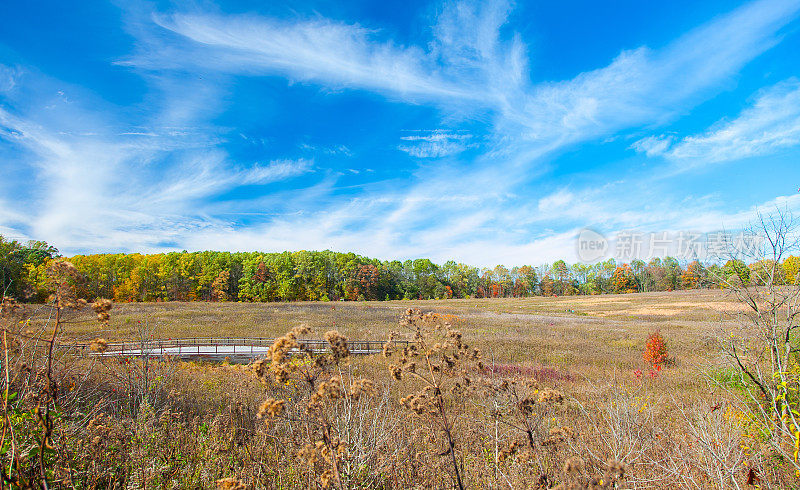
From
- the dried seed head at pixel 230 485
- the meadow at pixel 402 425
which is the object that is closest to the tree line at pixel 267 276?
the meadow at pixel 402 425

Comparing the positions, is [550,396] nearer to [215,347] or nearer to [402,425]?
[402,425]

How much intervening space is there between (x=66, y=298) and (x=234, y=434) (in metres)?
6.03

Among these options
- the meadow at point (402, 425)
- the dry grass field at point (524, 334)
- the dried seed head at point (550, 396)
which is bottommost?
the dry grass field at point (524, 334)

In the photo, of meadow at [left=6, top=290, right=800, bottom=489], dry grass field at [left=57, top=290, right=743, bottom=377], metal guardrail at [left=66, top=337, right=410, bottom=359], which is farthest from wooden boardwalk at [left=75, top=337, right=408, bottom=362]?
dry grass field at [left=57, top=290, right=743, bottom=377]

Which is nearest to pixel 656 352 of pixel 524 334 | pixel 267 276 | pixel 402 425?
pixel 524 334

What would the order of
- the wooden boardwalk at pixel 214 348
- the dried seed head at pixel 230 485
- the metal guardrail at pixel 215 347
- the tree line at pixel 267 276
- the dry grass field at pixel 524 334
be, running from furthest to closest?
the tree line at pixel 267 276, the dry grass field at pixel 524 334, the metal guardrail at pixel 215 347, the wooden boardwalk at pixel 214 348, the dried seed head at pixel 230 485

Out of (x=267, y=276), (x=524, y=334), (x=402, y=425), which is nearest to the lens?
(x=402, y=425)

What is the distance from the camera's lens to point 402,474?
5.10m

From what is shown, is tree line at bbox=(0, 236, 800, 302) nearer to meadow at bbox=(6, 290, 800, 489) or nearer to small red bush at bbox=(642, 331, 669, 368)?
meadow at bbox=(6, 290, 800, 489)

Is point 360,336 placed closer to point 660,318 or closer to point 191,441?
point 191,441

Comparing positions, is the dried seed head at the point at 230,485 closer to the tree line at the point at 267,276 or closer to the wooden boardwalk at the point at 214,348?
the wooden boardwalk at the point at 214,348

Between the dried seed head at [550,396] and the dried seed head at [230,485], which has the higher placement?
the dried seed head at [550,396]

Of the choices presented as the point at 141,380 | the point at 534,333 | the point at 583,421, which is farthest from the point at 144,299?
the point at 583,421

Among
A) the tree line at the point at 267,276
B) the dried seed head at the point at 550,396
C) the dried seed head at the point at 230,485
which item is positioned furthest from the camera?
the tree line at the point at 267,276
